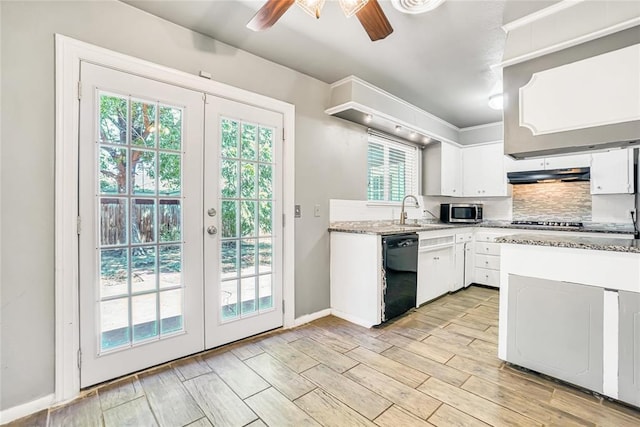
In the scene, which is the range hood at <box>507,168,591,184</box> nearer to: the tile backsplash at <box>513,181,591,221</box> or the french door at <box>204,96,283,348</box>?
the tile backsplash at <box>513,181,591,221</box>

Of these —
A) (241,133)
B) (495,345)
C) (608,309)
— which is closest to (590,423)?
(608,309)

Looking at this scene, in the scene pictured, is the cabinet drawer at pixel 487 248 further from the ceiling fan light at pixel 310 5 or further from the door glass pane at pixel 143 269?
the door glass pane at pixel 143 269

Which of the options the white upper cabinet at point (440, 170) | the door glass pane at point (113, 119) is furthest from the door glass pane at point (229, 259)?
the white upper cabinet at point (440, 170)

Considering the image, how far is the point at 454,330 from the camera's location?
278 cm

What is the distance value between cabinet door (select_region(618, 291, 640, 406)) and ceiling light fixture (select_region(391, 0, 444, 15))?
6.69 ft

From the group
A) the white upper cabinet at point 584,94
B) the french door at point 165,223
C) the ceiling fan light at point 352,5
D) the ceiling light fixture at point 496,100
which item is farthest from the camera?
the ceiling light fixture at point 496,100

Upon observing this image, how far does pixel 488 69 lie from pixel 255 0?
7.31 feet

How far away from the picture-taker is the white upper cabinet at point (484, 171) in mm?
4496

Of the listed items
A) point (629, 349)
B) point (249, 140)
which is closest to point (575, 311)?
point (629, 349)

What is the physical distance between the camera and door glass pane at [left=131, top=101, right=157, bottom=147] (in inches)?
77.8

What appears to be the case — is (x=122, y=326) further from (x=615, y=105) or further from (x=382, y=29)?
(x=615, y=105)

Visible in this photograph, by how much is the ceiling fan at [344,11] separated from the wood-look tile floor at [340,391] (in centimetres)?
221

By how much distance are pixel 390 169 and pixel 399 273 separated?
5.56 feet

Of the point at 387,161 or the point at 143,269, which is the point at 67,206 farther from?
the point at 387,161
